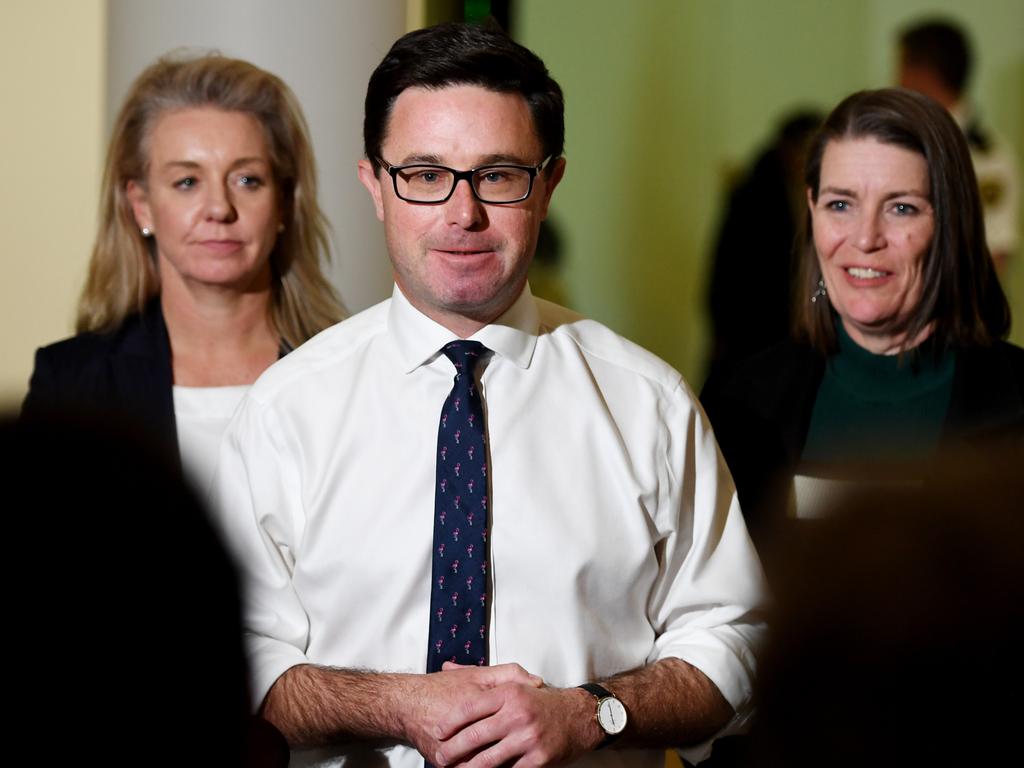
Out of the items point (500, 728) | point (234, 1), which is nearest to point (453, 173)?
point (500, 728)

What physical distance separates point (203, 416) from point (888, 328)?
1.30 meters

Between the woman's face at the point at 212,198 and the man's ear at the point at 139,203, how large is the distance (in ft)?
0.11

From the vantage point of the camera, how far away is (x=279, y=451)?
2.13 m

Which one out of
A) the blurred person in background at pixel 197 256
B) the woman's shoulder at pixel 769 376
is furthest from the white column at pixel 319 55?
the woman's shoulder at pixel 769 376

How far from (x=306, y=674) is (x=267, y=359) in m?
1.02

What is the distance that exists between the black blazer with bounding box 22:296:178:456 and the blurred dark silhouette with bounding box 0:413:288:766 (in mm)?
1917

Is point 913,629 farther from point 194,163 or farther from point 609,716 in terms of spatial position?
point 194,163

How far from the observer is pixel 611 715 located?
77.8 inches

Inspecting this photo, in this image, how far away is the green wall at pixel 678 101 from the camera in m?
5.61

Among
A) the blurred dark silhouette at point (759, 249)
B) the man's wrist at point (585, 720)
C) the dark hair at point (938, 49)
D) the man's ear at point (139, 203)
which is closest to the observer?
the man's wrist at point (585, 720)

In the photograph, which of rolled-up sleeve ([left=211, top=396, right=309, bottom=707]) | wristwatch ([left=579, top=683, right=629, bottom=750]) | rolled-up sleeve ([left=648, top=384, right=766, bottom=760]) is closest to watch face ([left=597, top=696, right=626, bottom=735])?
wristwatch ([left=579, top=683, right=629, bottom=750])

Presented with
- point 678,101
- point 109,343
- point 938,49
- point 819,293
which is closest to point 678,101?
point 678,101

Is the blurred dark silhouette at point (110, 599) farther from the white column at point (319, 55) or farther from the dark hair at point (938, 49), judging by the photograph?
the dark hair at point (938, 49)

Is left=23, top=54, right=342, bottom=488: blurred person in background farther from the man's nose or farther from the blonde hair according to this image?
the man's nose
